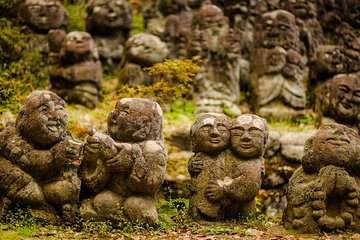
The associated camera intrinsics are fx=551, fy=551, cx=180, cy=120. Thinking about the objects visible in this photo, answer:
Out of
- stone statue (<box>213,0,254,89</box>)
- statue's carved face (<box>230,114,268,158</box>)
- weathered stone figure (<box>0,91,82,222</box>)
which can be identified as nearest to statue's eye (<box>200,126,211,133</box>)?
statue's carved face (<box>230,114,268,158</box>)

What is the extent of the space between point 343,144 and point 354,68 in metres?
5.74

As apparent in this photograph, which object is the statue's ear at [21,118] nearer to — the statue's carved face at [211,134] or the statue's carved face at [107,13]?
the statue's carved face at [211,134]

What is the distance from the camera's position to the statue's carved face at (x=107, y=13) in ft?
48.0

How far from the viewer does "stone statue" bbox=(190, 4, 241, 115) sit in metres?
13.1

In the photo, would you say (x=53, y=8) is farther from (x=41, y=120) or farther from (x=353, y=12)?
(x=41, y=120)

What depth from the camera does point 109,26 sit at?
14.8m

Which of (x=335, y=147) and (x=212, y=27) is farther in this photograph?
(x=212, y=27)

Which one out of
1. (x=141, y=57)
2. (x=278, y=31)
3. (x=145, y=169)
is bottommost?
(x=141, y=57)

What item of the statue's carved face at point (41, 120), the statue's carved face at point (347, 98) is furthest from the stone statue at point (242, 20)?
the statue's carved face at point (41, 120)

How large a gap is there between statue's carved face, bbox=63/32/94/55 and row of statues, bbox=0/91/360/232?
4.71 meters

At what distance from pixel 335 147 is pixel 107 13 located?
881 centimetres

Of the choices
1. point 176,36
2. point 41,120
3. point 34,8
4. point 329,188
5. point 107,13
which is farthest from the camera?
point 176,36

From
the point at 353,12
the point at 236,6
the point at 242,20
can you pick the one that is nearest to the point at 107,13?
the point at 236,6

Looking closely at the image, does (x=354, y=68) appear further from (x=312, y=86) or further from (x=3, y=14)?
(x=3, y=14)
